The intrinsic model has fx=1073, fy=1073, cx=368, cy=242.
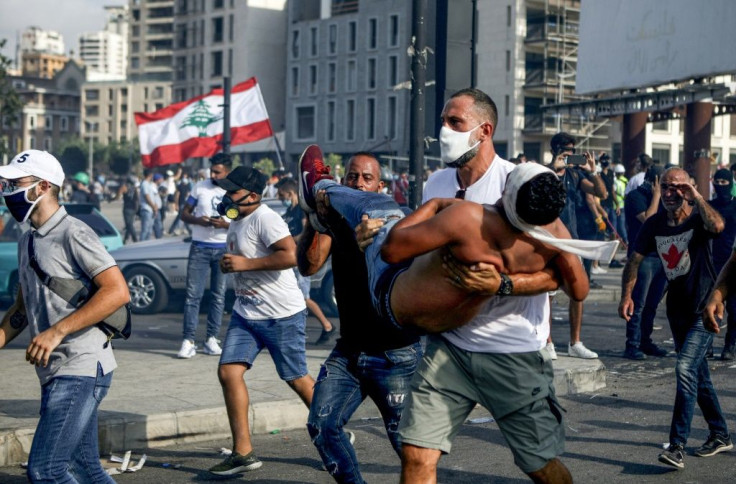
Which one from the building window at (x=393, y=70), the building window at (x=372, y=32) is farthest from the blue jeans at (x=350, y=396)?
the building window at (x=372, y=32)

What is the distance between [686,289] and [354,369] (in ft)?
8.44

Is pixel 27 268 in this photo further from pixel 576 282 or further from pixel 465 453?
pixel 465 453

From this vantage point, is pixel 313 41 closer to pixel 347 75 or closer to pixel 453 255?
pixel 347 75

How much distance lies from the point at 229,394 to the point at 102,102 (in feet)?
472

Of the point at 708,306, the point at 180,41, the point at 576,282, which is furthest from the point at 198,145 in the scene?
the point at 180,41

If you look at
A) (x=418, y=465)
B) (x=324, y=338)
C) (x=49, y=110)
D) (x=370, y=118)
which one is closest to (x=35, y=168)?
(x=418, y=465)

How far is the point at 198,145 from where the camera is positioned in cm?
2050

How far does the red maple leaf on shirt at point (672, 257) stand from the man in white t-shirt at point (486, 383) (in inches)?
107

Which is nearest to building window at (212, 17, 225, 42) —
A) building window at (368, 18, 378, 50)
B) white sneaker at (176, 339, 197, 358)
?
building window at (368, 18, 378, 50)

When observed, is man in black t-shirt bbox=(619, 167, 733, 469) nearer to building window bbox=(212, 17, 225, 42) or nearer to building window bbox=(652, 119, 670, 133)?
building window bbox=(652, 119, 670, 133)

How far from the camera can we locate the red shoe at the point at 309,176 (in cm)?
475

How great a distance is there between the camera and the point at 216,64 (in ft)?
337

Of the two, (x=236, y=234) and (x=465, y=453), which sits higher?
(x=236, y=234)

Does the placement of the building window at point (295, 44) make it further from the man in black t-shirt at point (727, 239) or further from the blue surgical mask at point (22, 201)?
the blue surgical mask at point (22, 201)
